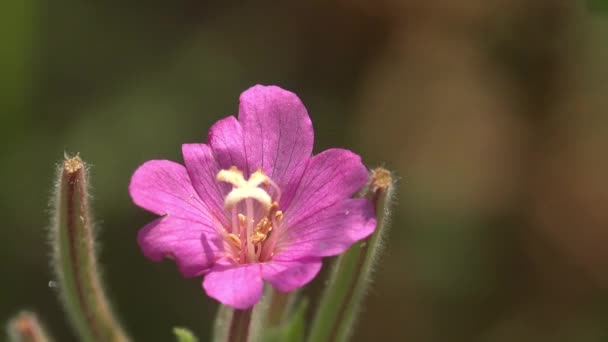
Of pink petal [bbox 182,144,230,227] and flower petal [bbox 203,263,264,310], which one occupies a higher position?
pink petal [bbox 182,144,230,227]

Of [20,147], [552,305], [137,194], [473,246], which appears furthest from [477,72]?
[137,194]

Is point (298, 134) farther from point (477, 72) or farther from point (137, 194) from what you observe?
point (477, 72)

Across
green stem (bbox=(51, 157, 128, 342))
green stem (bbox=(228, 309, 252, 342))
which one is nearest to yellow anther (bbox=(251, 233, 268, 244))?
green stem (bbox=(228, 309, 252, 342))

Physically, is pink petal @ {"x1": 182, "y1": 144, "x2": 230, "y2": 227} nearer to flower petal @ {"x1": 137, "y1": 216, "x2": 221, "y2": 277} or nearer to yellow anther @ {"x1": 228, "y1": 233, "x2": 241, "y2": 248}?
yellow anther @ {"x1": 228, "y1": 233, "x2": 241, "y2": 248}

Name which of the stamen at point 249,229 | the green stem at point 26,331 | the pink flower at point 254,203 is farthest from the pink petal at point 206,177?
the green stem at point 26,331

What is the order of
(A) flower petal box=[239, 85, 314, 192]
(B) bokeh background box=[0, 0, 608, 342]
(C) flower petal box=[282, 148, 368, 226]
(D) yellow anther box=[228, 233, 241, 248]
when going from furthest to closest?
(B) bokeh background box=[0, 0, 608, 342]
(A) flower petal box=[239, 85, 314, 192]
(D) yellow anther box=[228, 233, 241, 248]
(C) flower petal box=[282, 148, 368, 226]

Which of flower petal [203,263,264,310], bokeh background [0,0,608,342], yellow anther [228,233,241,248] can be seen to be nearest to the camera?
flower petal [203,263,264,310]

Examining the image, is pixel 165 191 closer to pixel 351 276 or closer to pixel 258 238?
pixel 258 238
